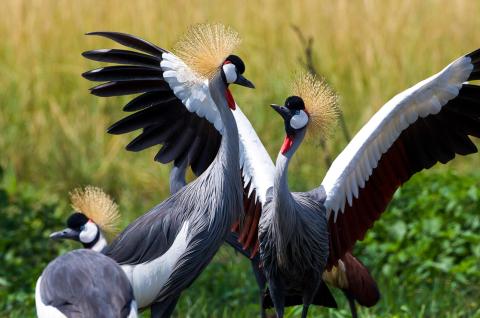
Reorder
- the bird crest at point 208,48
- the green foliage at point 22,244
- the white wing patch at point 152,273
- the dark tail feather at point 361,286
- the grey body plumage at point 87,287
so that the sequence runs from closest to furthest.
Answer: the grey body plumage at point 87,287 → the white wing patch at point 152,273 → the bird crest at point 208,48 → the dark tail feather at point 361,286 → the green foliage at point 22,244

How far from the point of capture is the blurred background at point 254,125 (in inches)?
193

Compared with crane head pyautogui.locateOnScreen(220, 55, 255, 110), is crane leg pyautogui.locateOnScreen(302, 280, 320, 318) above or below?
below

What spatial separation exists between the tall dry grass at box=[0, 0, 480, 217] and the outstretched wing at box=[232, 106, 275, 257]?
6.86 ft

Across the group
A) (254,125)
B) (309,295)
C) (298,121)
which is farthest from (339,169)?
(254,125)

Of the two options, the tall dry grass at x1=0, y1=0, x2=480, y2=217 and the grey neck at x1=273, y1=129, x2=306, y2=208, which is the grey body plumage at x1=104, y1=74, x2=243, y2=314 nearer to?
the grey neck at x1=273, y1=129, x2=306, y2=208

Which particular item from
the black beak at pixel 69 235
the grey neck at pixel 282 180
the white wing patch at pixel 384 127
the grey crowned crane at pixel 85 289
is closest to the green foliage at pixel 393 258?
the black beak at pixel 69 235

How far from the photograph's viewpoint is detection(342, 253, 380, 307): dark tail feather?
4.31 meters

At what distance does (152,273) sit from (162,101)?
80 cm

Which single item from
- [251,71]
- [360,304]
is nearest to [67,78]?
[251,71]

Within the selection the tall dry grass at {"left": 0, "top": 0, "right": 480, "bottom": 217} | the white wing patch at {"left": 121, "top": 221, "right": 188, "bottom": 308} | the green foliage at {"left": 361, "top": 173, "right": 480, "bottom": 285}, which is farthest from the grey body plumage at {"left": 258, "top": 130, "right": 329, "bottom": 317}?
the tall dry grass at {"left": 0, "top": 0, "right": 480, "bottom": 217}

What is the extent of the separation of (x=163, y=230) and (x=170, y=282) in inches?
7.0

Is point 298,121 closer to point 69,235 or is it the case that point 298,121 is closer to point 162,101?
point 162,101

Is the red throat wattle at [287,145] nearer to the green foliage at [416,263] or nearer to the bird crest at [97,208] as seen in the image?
the bird crest at [97,208]

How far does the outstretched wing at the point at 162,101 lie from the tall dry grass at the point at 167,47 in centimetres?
215
